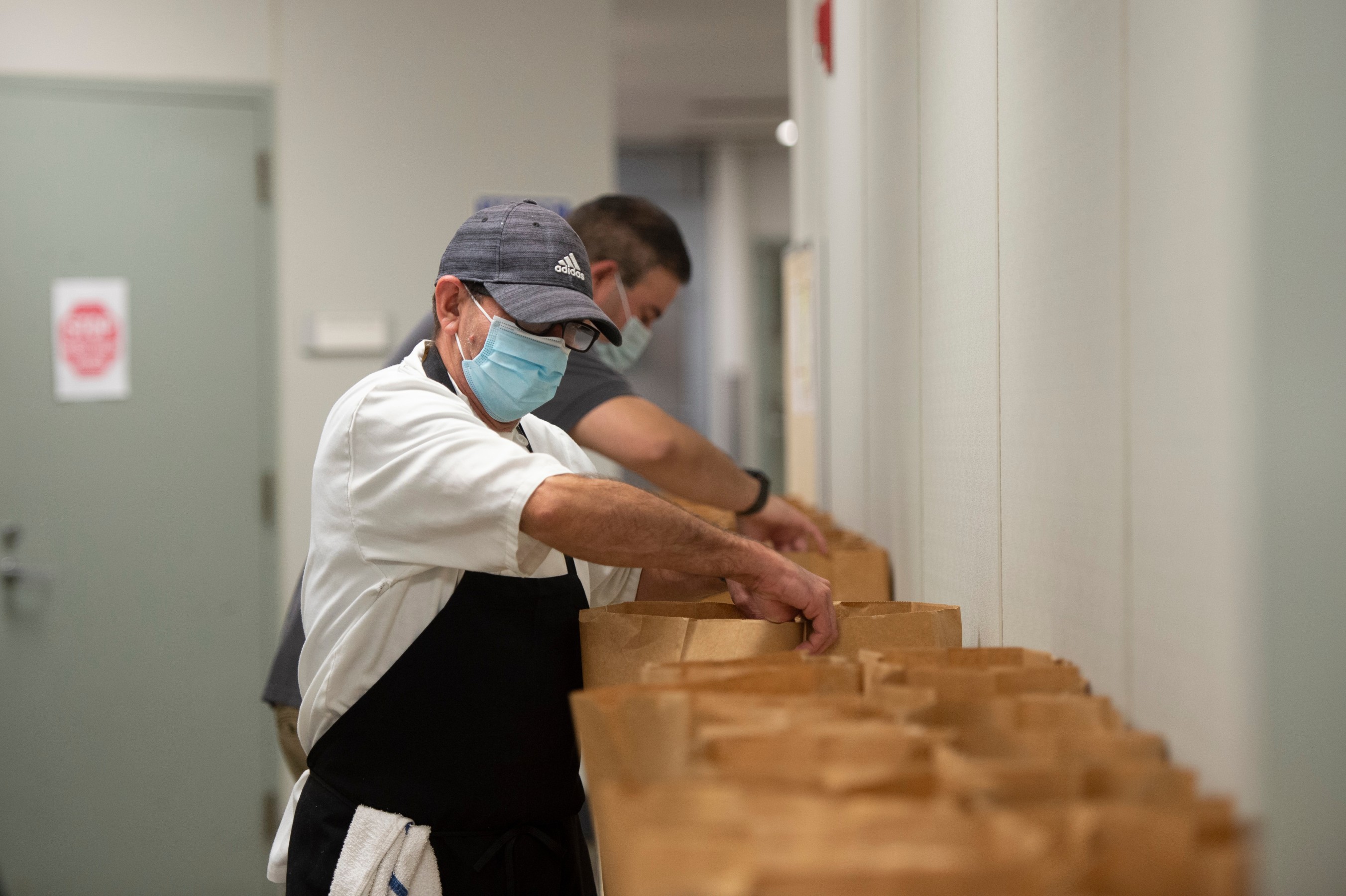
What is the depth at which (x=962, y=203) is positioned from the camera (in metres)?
1.36

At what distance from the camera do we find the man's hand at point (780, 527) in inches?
80.4

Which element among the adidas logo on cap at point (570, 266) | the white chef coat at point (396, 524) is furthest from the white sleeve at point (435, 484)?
the adidas logo on cap at point (570, 266)

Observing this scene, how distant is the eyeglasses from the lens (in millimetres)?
1255

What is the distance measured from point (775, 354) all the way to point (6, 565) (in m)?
5.00

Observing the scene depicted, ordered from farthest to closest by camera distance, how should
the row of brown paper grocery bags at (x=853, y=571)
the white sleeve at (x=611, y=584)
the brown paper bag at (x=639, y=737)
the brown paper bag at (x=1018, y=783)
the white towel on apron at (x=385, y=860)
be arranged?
the row of brown paper grocery bags at (x=853, y=571), the white sleeve at (x=611, y=584), the white towel on apron at (x=385, y=860), the brown paper bag at (x=639, y=737), the brown paper bag at (x=1018, y=783)

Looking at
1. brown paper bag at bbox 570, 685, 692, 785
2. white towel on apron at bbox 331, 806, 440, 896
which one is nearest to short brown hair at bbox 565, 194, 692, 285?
white towel on apron at bbox 331, 806, 440, 896

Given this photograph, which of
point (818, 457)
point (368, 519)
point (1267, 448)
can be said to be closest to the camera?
point (1267, 448)

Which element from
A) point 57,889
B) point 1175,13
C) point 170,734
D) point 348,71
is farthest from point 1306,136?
point 57,889

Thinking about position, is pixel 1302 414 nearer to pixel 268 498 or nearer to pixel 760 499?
pixel 760 499

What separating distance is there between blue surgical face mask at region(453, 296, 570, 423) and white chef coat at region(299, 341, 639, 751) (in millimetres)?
35

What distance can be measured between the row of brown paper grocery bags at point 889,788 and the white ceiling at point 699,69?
4207mm

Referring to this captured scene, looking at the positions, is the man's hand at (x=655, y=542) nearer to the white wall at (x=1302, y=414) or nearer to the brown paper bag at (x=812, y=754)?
the brown paper bag at (x=812, y=754)

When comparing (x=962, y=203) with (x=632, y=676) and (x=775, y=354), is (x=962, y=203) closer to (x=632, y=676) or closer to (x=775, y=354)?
(x=632, y=676)

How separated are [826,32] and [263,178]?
160 cm
